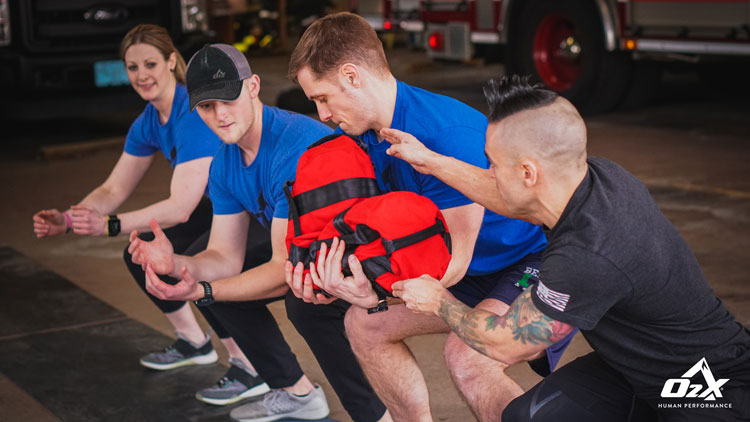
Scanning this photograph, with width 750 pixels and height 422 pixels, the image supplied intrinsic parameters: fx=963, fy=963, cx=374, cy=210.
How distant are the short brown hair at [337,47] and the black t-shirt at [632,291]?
2.57 ft

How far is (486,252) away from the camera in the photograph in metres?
2.97

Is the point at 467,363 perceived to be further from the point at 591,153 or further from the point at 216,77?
the point at 591,153

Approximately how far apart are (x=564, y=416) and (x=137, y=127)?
96.8 inches

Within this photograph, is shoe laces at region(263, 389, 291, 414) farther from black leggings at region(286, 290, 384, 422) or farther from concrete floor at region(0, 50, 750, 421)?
black leggings at region(286, 290, 384, 422)

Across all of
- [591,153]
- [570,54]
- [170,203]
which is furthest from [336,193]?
[570,54]

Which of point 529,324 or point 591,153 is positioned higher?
point 529,324

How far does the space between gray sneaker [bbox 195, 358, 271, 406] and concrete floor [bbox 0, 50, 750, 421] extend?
16 cm

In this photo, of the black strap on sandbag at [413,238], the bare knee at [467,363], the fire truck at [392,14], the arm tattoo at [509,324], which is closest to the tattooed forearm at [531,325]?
the arm tattoo at [509,324]

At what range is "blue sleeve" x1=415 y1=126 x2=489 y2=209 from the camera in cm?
278

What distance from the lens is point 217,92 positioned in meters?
3.15

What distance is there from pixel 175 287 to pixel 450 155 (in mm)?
944

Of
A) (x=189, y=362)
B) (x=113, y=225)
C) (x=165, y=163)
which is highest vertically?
(x=113, y=225)

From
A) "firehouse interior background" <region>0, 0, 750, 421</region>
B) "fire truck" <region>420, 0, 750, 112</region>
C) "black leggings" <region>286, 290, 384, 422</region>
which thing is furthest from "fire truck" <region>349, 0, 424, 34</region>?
"black leggings" <region>286, 290, 384, 422</region>

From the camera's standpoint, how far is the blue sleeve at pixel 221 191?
133 inches
